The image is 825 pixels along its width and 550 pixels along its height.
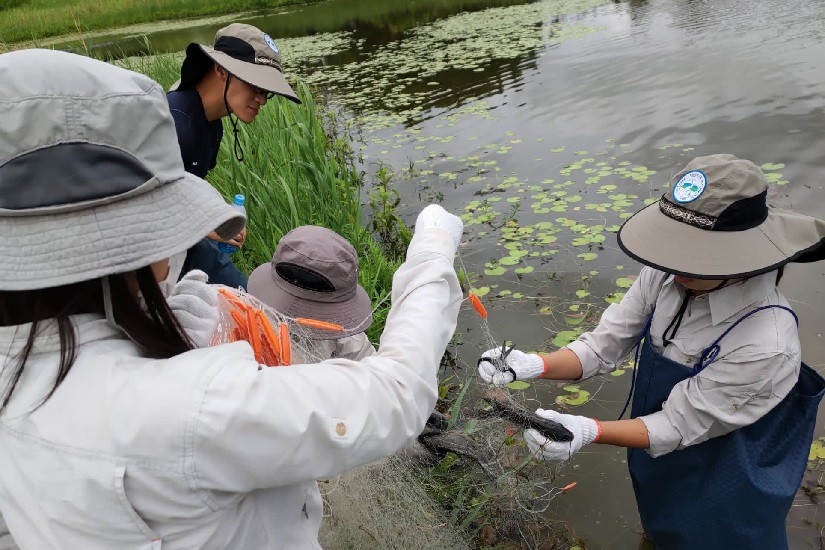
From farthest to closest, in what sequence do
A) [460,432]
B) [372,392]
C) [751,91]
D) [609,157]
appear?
[751,91] → [609,157] → [460,432] → [372,392]

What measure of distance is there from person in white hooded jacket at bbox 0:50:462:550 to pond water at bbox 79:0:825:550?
182 centimetres

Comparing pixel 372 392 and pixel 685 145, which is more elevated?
pixel 372 392

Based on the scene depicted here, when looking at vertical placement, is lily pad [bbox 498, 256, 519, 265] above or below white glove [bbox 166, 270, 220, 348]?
below

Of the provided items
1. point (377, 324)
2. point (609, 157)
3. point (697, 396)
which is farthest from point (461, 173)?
point (697, 396)

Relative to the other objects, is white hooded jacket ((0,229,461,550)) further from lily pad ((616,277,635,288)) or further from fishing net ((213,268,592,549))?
lily pad ((616,277,635,288))

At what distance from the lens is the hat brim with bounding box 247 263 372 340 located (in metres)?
1.52

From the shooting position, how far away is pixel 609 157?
5043 mm

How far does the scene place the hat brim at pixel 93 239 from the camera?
0.61m

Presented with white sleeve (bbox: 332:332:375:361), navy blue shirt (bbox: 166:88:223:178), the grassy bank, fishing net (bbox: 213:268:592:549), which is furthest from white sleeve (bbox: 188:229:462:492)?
the grassy bank

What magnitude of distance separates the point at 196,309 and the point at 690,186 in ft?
3.81

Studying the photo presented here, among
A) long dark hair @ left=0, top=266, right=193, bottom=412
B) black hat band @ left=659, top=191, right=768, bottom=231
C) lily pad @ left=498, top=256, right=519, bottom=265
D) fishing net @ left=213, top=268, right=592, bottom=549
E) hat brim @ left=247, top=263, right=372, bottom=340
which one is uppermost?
long dark hair @ left=0, top=266, right=193, bottom=412

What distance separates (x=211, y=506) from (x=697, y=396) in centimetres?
120

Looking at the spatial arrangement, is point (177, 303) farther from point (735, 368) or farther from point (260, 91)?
point (260, 91)

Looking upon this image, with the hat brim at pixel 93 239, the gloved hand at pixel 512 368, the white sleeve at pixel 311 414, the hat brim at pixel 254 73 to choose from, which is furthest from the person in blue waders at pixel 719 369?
the hat brim at pixel 254 73
